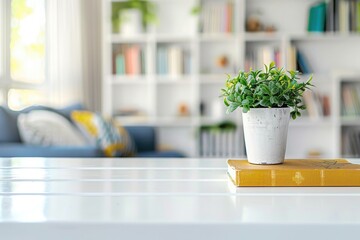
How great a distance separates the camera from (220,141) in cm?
418

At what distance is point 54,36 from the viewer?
411 centimetres

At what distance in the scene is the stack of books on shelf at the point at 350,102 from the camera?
412cm

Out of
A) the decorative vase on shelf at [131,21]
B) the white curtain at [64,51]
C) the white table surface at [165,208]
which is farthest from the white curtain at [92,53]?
the white table surface at [165,208]

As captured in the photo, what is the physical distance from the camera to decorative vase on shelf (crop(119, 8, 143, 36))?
4254 millimetres

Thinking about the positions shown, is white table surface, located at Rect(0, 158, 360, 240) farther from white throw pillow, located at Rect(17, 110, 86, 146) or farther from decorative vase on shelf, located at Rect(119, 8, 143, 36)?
decorative vase on shelf, located at Rect(119, 8, 143, 36)

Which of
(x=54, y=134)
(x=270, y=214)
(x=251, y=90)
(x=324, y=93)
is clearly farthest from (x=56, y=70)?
(x=270, y=214)

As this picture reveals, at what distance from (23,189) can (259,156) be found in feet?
1.59

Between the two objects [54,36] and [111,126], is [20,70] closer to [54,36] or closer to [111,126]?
[54,36]

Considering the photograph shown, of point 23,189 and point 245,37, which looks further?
point 245,37

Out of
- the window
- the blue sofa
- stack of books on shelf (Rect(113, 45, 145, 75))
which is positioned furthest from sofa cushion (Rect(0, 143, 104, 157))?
stack of books on shelf (Rect(113, 45, 145, 75))

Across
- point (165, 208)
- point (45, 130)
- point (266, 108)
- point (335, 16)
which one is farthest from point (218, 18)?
point (165, 208)

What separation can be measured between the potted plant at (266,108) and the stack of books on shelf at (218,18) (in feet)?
10.6

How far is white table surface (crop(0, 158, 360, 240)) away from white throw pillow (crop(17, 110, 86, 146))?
165 centimetres

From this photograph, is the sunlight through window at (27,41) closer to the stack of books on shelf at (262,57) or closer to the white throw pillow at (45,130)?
the white throw pillow at (45,130)
